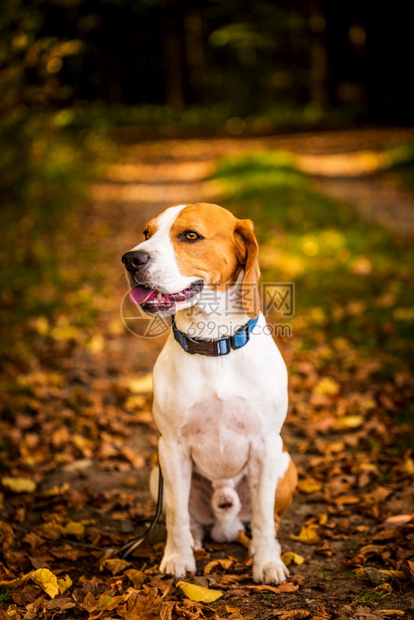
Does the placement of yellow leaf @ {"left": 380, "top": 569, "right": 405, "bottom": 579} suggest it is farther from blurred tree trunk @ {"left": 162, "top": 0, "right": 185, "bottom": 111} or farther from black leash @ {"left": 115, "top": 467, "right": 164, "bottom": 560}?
blurred tree trunk @ {"left": 162, "top": 0, "right": 185, "bottom": 111}

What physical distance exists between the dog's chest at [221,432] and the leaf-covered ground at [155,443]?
544mm

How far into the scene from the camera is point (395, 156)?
59.2 ft

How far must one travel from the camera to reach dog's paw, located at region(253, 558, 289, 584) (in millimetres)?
3152

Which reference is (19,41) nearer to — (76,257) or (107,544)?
(76,257)

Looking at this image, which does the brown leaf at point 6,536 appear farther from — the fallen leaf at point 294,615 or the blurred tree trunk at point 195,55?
the blurred tree trunk at point 195,55

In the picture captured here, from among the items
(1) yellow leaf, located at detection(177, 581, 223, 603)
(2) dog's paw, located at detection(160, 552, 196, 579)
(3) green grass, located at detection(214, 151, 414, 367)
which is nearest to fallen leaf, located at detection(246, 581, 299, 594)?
(1) yellow leaf, located at detection(177, 581, 223, 603)

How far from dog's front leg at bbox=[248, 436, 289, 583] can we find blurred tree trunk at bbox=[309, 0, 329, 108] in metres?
35.0

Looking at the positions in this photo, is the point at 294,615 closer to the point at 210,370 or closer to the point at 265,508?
the point at 265,508

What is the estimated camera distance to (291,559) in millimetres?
3375

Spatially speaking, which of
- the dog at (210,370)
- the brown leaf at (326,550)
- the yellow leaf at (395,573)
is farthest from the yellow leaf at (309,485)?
the yellow leaf at (395,573)

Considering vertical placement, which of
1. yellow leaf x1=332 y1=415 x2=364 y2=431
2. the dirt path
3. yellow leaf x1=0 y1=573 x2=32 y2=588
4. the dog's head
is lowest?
yellow leaf x1=0 y1=573 x2=32 y2=588

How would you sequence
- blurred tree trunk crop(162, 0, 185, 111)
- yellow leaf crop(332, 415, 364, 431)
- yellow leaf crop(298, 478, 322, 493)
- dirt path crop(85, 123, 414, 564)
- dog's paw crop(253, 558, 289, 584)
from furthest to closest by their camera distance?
blurred tree trunk crop(162, 0, 185, 111), dirt path crop(85, 123, 414, 564), yellow leaf crop(332, 415, 364, 431), yellow leaf crop(298, 478, 322, 493), dog's paw crop(253, 558, 289, 584)

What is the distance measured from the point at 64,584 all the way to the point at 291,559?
112 cm

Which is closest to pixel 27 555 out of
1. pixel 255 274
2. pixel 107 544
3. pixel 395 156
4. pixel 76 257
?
pixel 107 544
